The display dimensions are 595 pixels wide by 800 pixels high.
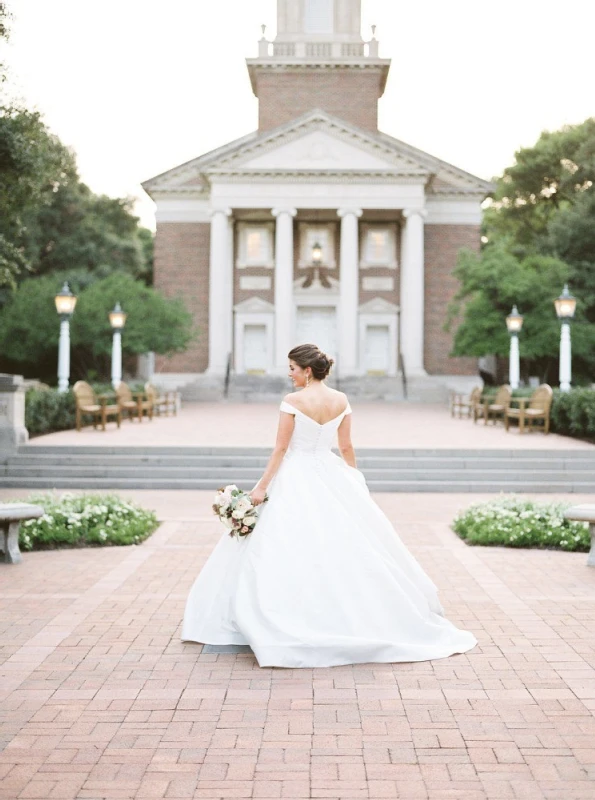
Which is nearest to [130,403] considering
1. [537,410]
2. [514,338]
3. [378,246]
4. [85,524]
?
[537,410]

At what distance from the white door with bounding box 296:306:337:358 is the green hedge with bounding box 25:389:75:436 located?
21.7m

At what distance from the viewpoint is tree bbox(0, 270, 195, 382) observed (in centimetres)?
3206

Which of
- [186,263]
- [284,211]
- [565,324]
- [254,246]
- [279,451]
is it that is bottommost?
[279,451]

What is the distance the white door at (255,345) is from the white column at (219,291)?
146cm

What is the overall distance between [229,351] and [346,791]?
37.3 metres

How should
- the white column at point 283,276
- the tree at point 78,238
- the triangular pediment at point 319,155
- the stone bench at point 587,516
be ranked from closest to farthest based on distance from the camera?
1. the stone bench at point 587,516
2. the triangular pediment at point 319,155
3. the white column at point 283,276
4. the tree at point 78,238

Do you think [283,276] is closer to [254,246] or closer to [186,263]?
[254,246]

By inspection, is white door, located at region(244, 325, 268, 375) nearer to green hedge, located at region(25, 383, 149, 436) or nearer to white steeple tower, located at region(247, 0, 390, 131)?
white steeple tower, located at region(247, 0, 390, 131)

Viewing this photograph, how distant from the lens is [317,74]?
45.0 meters

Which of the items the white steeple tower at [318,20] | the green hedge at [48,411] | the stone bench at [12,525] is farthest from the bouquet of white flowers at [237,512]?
the white steeple tower at [318,20]

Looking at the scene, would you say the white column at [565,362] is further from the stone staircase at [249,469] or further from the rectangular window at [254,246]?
the rectangular window at [254,246]

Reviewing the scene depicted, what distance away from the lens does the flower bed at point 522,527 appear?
32.7ft

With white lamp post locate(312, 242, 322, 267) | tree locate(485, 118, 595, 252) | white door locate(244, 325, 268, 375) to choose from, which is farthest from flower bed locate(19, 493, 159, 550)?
tree locate(485, 118, 595, 252)

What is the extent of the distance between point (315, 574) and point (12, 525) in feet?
14.8
